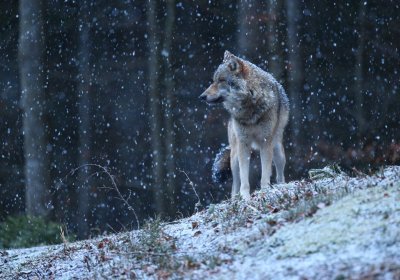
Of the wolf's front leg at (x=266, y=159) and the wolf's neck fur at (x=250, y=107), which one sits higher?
the wolf's neck fur at (x=250, y=107)

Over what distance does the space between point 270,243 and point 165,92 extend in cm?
1347

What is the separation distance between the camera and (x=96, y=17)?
2114 cm

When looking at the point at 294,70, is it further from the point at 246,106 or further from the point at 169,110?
the point at 246,106

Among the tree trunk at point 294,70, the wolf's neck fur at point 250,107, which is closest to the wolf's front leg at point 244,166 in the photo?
the wolf's neck fur at point 250,107

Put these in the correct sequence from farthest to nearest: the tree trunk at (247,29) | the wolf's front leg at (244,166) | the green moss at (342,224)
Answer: the tree trunk at (247,29) → the wolf's front leg at (244,166) → the green moss at (342,224)

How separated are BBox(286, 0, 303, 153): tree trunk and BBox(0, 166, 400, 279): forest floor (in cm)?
925

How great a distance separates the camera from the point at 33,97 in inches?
666

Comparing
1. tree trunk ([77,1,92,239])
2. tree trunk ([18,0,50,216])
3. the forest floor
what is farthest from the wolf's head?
tree trunk ([77,1,92,239])

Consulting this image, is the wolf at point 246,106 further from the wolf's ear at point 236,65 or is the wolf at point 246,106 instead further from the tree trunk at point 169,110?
the tree trunk at point 169,110

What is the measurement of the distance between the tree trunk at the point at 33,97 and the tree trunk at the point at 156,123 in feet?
9.49

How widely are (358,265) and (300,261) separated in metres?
0.54

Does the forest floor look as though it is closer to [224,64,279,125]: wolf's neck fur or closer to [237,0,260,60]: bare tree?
[224,64,279,125]: wolf's neck fur

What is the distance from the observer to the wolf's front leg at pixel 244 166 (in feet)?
33.2

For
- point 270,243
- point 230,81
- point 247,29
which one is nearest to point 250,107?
point 230,81
